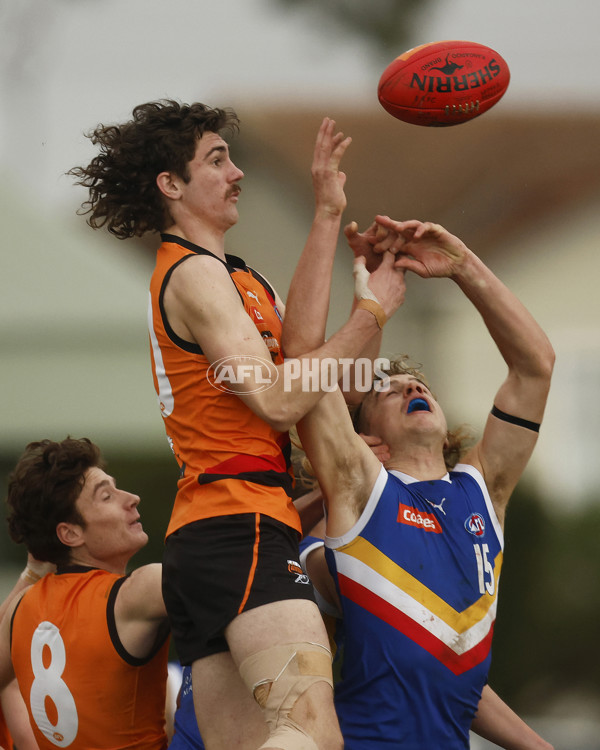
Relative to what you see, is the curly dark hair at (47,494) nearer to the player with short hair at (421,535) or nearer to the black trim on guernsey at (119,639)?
the black trim on guernsey at (119,639)

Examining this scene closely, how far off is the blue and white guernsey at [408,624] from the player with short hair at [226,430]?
45cm

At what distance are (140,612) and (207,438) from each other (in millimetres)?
715

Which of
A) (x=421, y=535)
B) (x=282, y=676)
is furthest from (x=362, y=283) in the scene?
(x=282, y=676)

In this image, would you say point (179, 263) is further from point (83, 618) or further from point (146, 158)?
point (83, 618)

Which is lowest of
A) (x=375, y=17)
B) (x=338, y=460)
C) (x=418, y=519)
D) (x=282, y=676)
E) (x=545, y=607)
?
(x=545, y=607)

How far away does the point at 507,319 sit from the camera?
111 inches

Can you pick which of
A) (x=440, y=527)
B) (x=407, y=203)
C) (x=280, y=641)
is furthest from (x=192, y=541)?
(x=407, y=203)

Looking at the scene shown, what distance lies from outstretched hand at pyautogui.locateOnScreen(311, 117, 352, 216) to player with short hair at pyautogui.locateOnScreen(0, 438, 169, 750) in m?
1.16

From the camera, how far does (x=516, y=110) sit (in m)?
5.41

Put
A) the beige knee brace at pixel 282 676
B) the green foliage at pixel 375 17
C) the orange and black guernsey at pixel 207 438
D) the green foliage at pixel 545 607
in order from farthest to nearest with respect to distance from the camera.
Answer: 1. the green foliage at pixel 375 17
2. the green foliage at pixel 545 607
3. the orange and black guernsey at pixel 207 438
4. the beige knee brace at pixel 282 676

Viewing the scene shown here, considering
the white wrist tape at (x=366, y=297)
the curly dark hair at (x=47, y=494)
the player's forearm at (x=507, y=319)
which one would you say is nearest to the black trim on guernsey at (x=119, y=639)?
the curly dark hair at (x=47, y=494)

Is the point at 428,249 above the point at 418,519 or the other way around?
above

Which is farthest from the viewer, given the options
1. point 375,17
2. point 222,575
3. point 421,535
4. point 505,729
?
point 375,17

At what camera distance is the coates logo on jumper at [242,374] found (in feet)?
7.01
